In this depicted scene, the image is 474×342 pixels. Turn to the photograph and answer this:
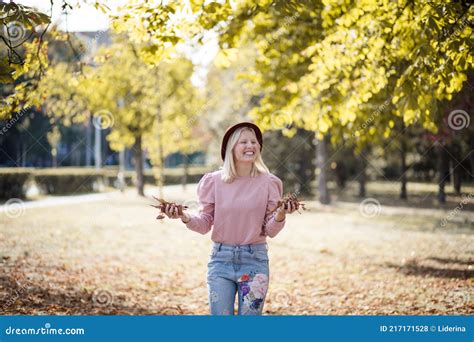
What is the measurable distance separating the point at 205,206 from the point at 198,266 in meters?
6.24

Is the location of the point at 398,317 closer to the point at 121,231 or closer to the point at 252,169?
the point at 252,169

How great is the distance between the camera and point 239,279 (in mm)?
3676

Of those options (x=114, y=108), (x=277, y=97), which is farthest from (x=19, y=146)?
(x=277, y=97)

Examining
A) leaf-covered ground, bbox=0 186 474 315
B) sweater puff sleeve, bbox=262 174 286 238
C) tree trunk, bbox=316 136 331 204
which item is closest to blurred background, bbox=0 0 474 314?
leaf-covered ground, bbox=0 186 474 315

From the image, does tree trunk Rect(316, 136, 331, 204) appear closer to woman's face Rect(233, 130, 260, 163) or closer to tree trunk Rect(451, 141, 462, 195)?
tree trunk Rect(451, 141, 462, 195)

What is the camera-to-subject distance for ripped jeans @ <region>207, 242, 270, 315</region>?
367cm

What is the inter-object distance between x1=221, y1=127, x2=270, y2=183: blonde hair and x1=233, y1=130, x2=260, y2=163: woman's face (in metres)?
0.03

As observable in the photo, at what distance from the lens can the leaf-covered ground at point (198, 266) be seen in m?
6.55

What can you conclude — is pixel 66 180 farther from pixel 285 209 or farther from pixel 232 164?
pixel 285 209

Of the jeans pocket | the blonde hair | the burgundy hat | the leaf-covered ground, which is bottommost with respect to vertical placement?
the leaf-covered ground

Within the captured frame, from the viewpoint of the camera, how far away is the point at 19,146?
67.6 ft

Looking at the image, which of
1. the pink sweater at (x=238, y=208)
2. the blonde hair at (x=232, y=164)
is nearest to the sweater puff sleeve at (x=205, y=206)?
the pink sweater at (x=238, y=208)

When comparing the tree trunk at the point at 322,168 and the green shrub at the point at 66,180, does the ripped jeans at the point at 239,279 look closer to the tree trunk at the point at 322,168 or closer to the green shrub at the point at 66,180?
the tree trunk at the point at 322,168

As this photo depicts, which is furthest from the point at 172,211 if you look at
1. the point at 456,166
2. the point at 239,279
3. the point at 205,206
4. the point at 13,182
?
the point at 456,166
